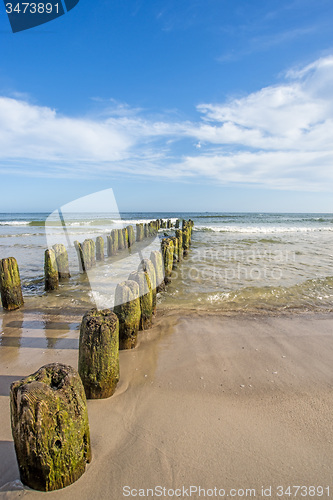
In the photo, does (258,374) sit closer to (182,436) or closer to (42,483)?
(182,436)

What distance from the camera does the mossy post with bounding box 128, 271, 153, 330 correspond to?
4785 mm

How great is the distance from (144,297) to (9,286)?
9.85 ft

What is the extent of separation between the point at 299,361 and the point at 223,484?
2.21 metres

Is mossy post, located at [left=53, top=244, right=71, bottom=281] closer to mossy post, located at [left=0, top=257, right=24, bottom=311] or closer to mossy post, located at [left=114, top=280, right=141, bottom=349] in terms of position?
mossy post, located at [left=0, top=257, right=24, bottom=311]

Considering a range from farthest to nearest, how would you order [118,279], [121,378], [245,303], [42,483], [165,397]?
[118,279] → [245,303] → [121,378] → [165,397] → [42,483]

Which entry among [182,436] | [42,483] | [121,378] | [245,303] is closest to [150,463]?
[182,436]

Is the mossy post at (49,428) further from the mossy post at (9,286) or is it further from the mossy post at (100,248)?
the mossy post at (100,248)

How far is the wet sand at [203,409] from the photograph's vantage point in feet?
6.93

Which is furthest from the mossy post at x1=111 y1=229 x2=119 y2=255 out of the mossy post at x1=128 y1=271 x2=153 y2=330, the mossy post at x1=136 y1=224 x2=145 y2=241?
the mossy post at x1=128 y1=271 x2=153 y2=330

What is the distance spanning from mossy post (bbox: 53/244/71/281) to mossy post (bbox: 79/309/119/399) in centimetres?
527

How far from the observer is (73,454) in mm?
1946

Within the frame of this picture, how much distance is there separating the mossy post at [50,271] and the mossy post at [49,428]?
548 centimetres

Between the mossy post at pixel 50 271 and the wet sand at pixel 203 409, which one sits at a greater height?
the mossy post at pixel 50 271

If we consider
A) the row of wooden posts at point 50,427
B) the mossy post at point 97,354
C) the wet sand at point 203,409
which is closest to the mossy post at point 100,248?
the wet sand at point 203,409
